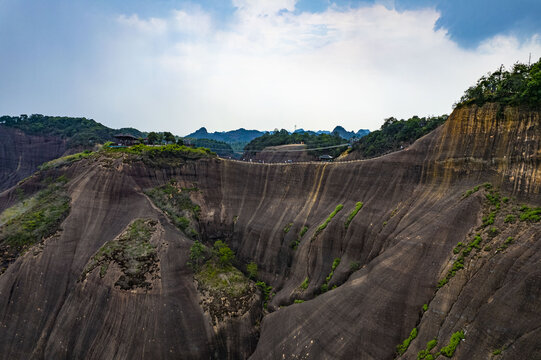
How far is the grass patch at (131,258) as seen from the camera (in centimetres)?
3278

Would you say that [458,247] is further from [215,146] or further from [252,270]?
[215,146]

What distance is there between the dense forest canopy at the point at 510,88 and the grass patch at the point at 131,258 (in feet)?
130

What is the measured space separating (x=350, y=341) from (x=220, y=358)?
14.9m

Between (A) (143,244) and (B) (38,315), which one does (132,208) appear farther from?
(B) (38,315)

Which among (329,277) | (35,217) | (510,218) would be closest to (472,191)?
(510,218)

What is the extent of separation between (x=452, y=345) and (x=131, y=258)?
33.0 meters

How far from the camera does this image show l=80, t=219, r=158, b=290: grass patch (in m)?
32.8

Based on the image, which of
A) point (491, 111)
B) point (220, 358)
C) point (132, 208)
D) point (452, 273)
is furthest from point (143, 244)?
point (491, 111)

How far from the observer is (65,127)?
112 metres

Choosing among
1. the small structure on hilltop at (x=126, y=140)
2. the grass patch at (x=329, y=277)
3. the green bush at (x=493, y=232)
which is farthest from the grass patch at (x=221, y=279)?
the small structure on hilltop at (x=126, y=140)

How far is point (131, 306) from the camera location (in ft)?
101

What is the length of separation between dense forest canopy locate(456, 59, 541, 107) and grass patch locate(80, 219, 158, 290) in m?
39.5

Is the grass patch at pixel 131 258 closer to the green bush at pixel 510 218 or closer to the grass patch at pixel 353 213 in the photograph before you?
the grass patch at pixel 353 213

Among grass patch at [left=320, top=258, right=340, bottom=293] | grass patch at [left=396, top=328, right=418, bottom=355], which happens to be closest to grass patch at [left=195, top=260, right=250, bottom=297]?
grass patch at [left=320, top=258, right=340, bottom=293]
